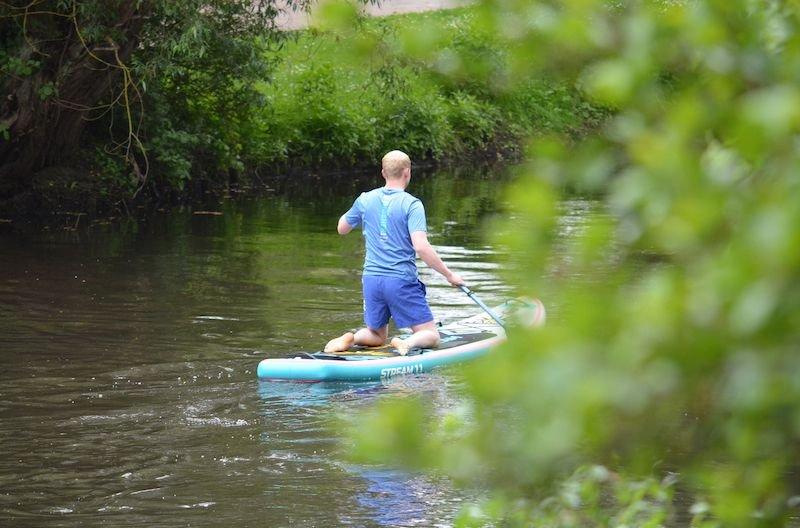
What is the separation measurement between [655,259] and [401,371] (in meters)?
Result: 7.76

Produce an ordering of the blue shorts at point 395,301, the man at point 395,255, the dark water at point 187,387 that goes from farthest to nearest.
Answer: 1. the blue shorts at point 395,301
2. the man at point 395,255
3. the dark water at point 187,387

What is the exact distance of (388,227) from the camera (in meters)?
9.91

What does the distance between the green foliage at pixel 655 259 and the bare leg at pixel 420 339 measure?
7.78 metres

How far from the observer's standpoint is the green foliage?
5.41ft

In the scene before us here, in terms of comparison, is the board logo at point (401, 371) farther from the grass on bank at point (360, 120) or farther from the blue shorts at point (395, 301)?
the grass on bank at point (360, 120)

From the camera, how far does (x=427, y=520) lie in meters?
6.50

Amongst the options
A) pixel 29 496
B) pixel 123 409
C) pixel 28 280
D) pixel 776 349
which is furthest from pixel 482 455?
pixel 28 280

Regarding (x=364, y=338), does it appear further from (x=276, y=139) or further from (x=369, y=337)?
(x=276, y=139)

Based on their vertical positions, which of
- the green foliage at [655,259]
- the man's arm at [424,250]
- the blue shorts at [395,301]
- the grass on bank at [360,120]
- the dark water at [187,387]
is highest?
the grass on bank at [360,120]

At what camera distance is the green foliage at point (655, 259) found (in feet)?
5.41

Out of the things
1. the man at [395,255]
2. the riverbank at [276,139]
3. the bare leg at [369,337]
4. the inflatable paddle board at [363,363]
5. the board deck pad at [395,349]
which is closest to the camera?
the inflatable paddle board at [363,363]

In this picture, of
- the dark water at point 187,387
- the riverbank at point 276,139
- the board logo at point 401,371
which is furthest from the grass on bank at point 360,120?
the board logo at point 401,371

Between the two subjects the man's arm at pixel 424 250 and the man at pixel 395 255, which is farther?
the man at pixel 395 255

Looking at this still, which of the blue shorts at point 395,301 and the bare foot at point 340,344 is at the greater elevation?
the blue shorts at point 395,301
